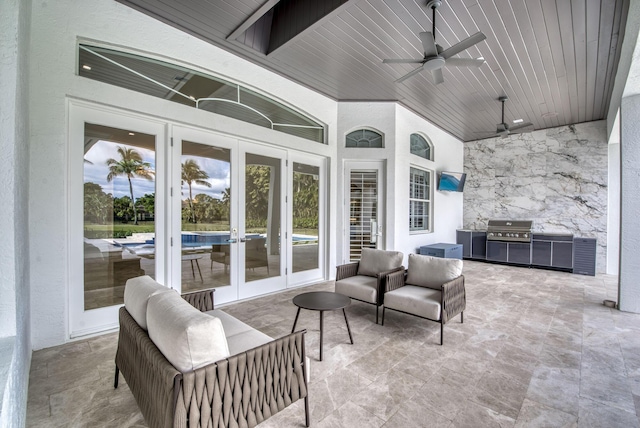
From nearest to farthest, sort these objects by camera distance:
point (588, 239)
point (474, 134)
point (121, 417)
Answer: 1. point (121, 417)
2. point (588, 239)
3. point (474, 134)

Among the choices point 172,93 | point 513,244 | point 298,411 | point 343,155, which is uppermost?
point 172,93

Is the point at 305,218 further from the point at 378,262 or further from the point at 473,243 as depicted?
the point at 473,243

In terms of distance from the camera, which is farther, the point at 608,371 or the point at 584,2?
the point at 584,2

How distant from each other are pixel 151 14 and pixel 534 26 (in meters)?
4.53

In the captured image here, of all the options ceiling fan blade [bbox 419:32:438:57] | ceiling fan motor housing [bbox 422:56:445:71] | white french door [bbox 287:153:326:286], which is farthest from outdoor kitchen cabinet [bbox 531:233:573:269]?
ceiling fan blade [bbox 419:32:438:57]

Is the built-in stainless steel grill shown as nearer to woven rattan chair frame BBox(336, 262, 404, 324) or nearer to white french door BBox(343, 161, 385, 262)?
white french door BBox(343, 161, 385, 262)

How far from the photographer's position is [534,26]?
3488mm

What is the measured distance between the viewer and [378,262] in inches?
160

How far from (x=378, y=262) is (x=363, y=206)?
207 centimetres

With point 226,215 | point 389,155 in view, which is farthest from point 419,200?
point 226,215

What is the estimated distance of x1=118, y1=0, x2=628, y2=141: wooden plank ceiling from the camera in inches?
126

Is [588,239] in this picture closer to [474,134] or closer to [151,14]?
[474,134]

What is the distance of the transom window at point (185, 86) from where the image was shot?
124 inches

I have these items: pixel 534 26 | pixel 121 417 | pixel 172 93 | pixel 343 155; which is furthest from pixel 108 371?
pixel 534 26
